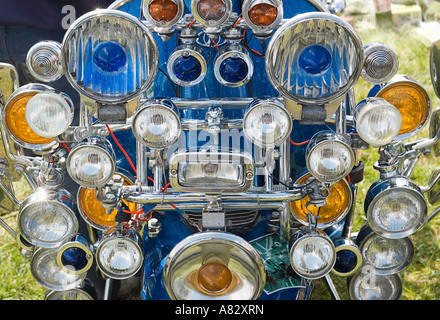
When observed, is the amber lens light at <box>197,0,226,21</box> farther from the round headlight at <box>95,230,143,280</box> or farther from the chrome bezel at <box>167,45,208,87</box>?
the round headlight at <box>95,230,143,280</box>

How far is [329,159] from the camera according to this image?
74.3 inches

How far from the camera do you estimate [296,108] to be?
6.08ft

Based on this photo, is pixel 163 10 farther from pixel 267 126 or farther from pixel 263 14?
pixel 267 126

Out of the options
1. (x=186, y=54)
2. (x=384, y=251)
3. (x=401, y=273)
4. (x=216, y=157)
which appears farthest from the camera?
(x=401, y=273)

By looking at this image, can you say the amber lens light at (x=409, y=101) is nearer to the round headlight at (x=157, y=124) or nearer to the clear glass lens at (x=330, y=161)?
the clear glass lens at (x=330, y=161)

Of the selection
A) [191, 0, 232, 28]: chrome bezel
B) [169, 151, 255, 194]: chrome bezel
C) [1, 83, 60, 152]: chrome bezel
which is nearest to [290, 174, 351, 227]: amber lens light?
[169, 151, 255, 194]: chrome bezel

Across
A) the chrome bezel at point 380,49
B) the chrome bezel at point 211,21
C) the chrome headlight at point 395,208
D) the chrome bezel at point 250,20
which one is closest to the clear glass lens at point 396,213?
the chrome headlight at point 395,208

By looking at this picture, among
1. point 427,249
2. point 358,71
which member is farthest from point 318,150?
point 427,249

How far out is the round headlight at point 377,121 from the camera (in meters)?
1.87

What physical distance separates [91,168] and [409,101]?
1.20 metres

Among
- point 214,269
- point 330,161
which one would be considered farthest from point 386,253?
point 214,269

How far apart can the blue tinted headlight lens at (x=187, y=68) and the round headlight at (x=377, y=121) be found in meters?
0.57

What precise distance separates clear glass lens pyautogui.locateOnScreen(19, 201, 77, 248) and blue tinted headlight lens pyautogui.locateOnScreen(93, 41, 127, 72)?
0.58 metres

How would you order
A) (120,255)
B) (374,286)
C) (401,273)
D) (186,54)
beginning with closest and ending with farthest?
(186,54), (120,255), (374,286), (401,273)
